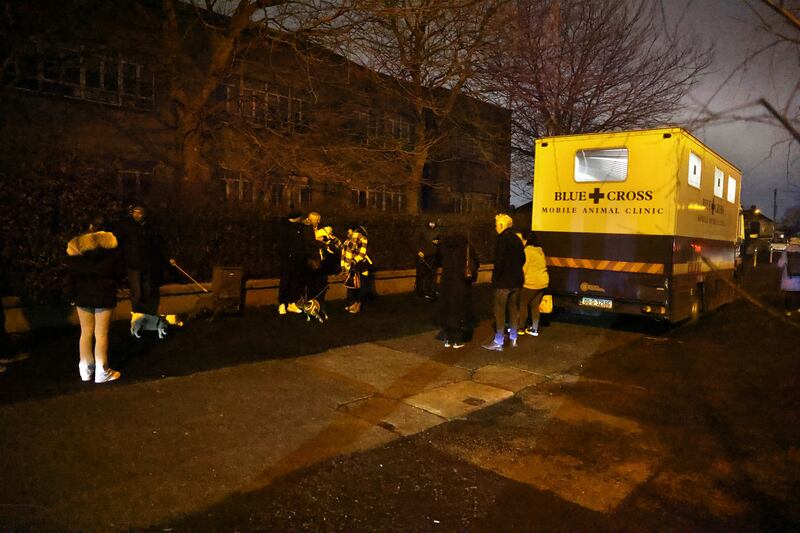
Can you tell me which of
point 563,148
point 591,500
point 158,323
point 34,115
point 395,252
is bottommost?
point 591,500

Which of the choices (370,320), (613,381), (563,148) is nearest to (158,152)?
(370,320)

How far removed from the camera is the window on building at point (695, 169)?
940 centimetres

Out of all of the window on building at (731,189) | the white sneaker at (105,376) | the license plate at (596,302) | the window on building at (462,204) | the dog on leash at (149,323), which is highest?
the window on building at (462,204)

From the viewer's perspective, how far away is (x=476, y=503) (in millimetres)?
3977

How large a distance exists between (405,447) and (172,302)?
5549mm

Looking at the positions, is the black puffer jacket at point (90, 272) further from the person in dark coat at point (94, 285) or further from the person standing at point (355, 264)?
the person standing at point (355, 264)

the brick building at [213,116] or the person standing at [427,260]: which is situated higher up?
the brick building at [213,116]

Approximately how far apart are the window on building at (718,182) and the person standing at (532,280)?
14.1ft

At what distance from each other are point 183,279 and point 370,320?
3.17 metres

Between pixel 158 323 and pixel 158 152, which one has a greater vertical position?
pixel 158 152

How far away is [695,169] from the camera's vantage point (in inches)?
381

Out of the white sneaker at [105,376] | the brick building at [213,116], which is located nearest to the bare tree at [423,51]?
the brick building at [213,116]

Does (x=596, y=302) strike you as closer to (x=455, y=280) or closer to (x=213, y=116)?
(x=455, y=280)

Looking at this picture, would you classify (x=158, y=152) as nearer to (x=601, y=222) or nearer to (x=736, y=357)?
(x=601, y=222)
